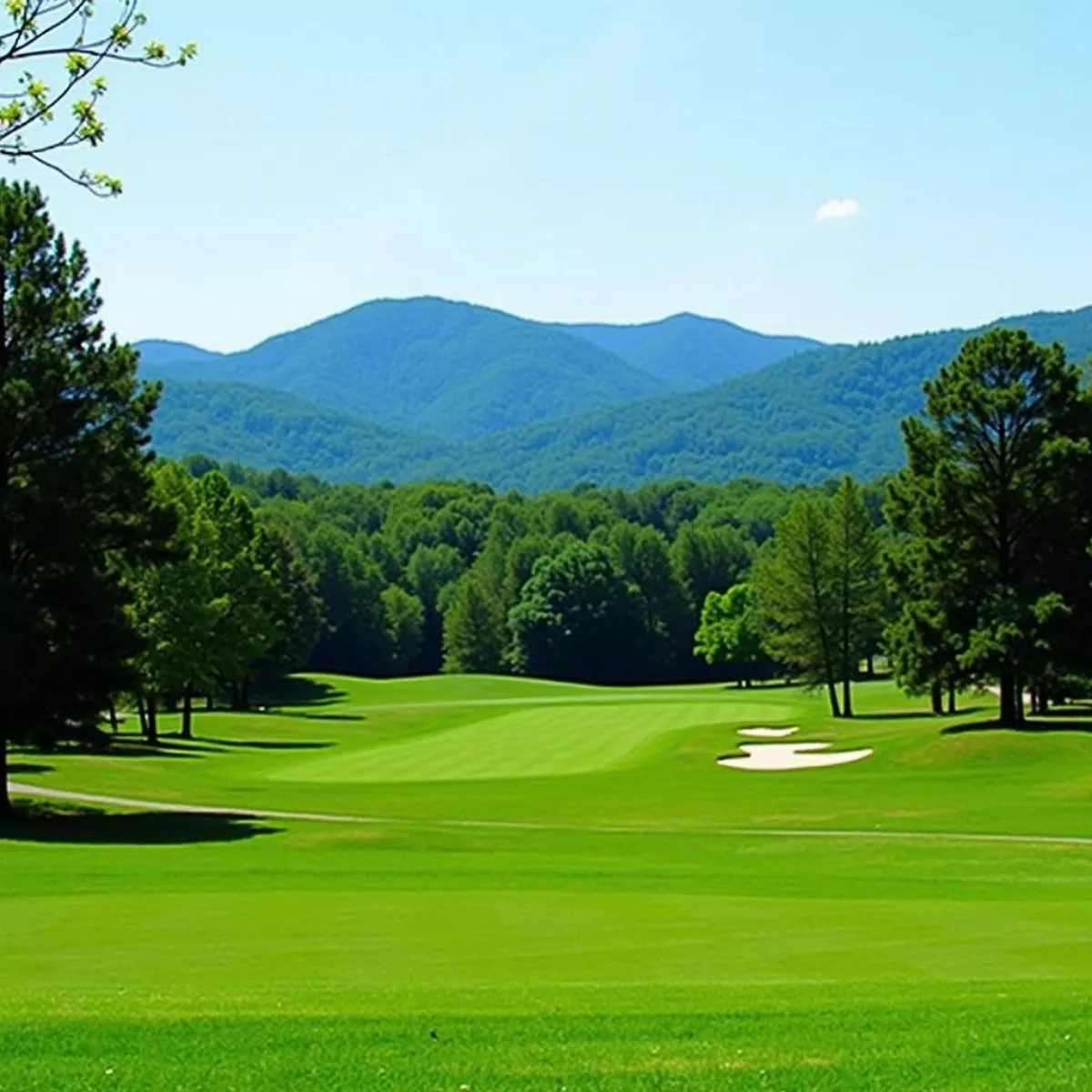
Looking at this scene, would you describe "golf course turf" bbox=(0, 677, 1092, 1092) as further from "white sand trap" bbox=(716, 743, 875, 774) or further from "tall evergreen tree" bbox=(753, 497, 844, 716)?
"tall evergreen tree" bbox=(753, 497, 844, 716)

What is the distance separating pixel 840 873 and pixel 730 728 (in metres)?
37.7

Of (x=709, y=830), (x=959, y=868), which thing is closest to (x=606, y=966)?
(x=959, y=868)

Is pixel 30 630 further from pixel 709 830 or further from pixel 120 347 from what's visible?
pixel 709 830

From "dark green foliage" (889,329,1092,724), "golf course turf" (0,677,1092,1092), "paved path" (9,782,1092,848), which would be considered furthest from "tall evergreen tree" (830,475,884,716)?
"paved path" (9,782,1092,848)

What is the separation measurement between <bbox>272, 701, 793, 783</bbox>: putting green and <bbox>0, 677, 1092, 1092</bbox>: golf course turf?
337 cm

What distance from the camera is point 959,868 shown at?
1024 inches

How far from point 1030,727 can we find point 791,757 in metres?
7.86

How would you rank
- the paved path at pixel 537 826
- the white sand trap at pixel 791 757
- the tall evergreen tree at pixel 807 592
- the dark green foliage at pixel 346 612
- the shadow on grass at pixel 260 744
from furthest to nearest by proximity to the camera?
the dark green foliage at pixel 346 612 → the tall evergreen tree at pixel 807 592 → the shadow on grass at pixel 260 744 → the white sand trap at pixel 791 757 → the paved path at pixel 537 826

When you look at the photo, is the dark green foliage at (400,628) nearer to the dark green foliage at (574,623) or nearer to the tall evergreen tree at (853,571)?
the dark green foliage at (574,623)

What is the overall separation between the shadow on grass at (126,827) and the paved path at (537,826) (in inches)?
56.2

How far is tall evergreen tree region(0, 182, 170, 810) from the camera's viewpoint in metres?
34.2

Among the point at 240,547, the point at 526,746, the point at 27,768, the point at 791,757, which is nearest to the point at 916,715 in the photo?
the point at 526,746

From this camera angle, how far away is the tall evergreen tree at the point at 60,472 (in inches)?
1346

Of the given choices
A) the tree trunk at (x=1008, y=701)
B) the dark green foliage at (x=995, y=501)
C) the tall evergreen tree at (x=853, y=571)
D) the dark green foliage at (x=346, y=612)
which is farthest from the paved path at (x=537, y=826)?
the dark green foliage at (x=346, y=612)
